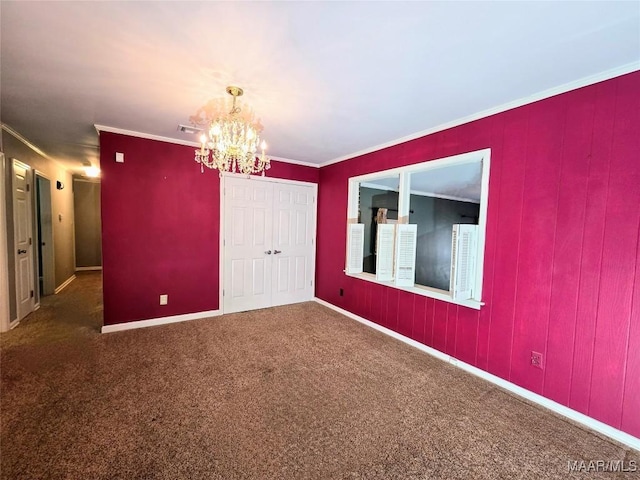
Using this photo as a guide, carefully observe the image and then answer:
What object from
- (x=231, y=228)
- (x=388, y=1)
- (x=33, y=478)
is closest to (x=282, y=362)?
(x=33, y=478)

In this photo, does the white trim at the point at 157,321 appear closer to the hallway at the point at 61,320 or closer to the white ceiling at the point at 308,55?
the hallway at the point at 61,320

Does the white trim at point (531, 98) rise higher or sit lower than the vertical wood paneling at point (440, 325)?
higher

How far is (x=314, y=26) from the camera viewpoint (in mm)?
1597

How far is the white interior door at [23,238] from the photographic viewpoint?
3.72 metres

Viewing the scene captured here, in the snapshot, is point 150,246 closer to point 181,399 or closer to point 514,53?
point 181,399

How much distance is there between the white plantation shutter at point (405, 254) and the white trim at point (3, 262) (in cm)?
460

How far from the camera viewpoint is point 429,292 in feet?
10.3

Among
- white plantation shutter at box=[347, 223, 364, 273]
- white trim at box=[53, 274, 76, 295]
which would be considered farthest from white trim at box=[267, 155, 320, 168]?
white trim at box=[53, 274, 76, 295]

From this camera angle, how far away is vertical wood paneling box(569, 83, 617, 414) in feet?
6.57

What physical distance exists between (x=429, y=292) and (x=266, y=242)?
2.57 metres

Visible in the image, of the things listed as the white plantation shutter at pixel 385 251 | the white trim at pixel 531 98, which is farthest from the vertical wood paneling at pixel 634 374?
the white plantation shutter at pixel 385 251

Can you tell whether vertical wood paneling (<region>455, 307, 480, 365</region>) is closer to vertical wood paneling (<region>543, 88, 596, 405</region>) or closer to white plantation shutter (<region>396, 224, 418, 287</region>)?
vertical wood paneling (<region>543, 88, 596, 405</region>)

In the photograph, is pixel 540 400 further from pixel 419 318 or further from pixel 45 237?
pixel 45 237

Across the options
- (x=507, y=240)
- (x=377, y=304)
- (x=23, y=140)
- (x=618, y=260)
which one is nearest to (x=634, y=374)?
(x=618, y=260)
